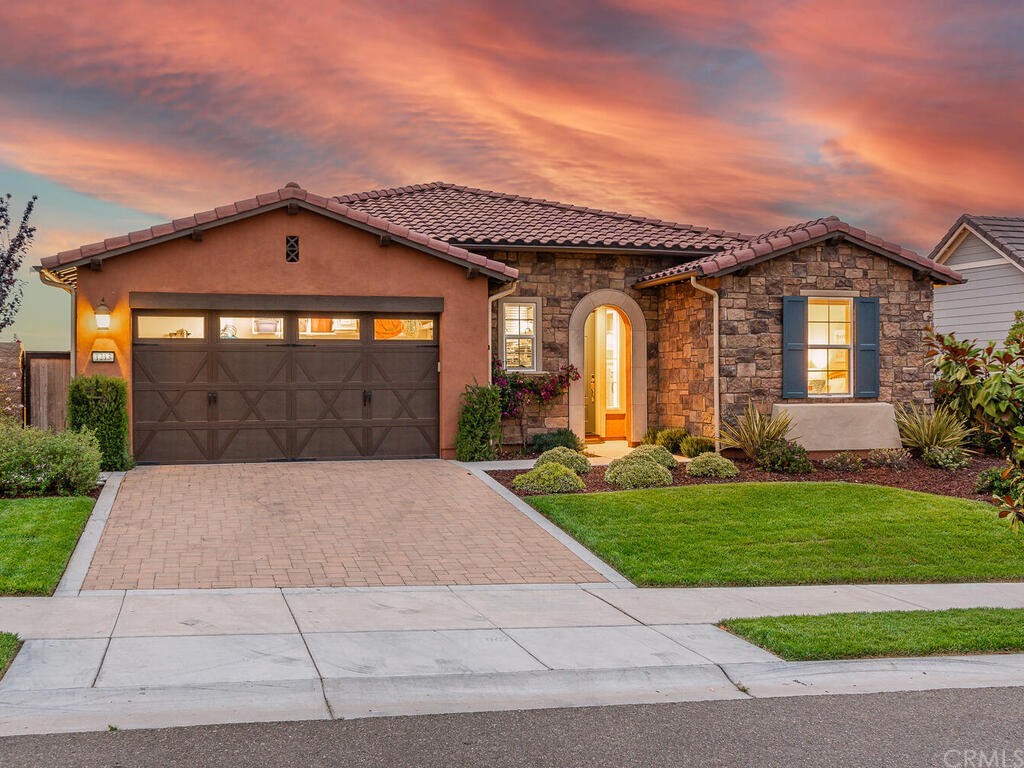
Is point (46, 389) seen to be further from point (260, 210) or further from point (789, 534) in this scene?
point (789, 534)

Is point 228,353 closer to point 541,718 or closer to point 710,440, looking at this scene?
point 710,440

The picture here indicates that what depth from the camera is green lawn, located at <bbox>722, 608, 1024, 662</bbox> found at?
681 centimetres

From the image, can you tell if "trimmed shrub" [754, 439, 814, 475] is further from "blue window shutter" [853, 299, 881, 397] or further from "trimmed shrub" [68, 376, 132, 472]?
"trimmed shrub" [68, 376, 132, 472]

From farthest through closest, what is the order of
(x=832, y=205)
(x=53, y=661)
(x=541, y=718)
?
(x=832, y=205) < (x=53, y=661) < (x=541, y=718)

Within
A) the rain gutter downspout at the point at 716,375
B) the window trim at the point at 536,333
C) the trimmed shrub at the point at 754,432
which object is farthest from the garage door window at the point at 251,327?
the trimmed shrub at the point at 754,432

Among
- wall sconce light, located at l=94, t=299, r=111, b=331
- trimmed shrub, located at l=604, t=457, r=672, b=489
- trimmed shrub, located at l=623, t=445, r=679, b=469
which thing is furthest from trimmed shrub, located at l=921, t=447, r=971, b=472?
wall sconce light, located at l=94, t=299, r=111, b=331

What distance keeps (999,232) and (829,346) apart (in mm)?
8528

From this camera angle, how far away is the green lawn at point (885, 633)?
6.81m

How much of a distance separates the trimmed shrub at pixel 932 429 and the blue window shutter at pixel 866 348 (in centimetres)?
74

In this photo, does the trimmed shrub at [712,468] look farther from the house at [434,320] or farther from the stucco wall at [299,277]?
the stucco wall at [299,277]

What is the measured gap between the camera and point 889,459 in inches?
643

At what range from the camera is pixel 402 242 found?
1633 centimetres

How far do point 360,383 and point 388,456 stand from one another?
1.34 m

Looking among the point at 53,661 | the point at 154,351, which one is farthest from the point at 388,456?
the point at 53,661
